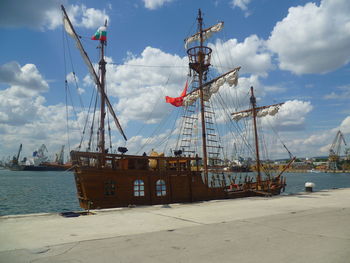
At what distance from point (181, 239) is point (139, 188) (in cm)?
1136

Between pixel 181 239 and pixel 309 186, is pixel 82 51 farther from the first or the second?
pixel 309 186

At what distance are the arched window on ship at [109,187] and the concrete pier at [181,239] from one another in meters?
5.62

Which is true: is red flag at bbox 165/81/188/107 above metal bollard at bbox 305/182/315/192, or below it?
above

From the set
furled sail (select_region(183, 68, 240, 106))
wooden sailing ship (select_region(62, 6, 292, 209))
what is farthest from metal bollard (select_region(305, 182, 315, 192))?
furled sail (select_region(183, 68, 240, 106))

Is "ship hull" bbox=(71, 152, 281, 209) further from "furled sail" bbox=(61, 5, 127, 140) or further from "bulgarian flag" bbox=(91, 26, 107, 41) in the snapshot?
"bulgarian flag" bbox=(91, 26, 107, 41)

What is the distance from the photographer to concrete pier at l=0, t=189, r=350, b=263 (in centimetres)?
669

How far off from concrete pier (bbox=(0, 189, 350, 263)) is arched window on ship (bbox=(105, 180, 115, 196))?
5.62 m

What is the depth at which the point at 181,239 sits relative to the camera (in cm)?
839

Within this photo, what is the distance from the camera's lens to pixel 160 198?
20.1 metres

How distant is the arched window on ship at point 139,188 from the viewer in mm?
19250

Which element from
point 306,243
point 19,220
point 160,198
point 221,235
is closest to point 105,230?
point 221,235

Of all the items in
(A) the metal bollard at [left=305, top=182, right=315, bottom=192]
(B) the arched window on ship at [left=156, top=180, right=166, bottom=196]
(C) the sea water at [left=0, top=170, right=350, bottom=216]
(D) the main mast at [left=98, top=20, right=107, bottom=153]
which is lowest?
(C) the sea water at [left=0, top=170, right=350, bottom=216]

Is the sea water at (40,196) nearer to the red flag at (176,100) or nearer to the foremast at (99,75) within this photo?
the foremast at (99,75)

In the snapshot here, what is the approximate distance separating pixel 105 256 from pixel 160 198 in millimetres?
13516
